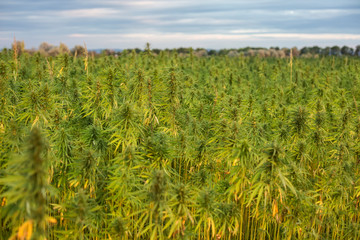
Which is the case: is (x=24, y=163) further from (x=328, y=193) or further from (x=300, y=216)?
(x=328, y=193)


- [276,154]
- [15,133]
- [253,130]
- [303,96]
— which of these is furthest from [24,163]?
[303,96]

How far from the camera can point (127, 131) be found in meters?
4.22

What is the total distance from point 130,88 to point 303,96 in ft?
20.1

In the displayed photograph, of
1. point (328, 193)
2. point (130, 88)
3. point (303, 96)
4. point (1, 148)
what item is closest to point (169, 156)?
point (130, 88)

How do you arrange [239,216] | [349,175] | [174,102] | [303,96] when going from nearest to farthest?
1. [239,216]
2. [349,175]
3. [174,102]
4. [303,96]

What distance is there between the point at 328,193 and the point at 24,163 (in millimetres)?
4445

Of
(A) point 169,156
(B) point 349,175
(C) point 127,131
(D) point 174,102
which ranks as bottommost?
(B) point 349,175

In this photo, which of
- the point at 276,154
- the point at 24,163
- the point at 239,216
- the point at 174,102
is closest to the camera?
the point at 24,163

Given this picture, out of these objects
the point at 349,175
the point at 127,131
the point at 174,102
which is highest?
the point at 174,102

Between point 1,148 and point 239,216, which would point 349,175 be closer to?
point 239,216

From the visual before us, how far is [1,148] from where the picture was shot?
4188 mm

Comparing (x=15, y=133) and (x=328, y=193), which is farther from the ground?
(x=15, y=133)

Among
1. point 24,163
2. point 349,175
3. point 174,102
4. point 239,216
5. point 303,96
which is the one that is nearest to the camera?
point 24,163

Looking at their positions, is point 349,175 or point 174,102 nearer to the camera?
point 349,175
